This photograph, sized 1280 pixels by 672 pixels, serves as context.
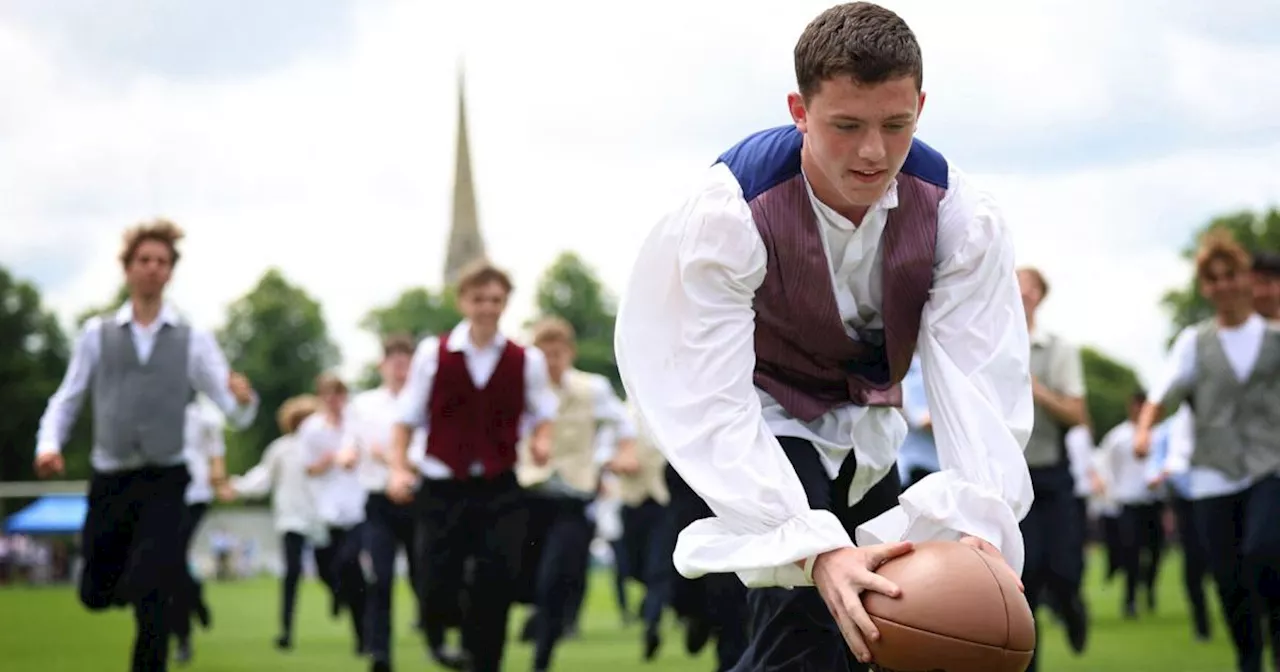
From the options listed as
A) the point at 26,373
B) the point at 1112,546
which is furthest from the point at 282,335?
the point at 1112,546

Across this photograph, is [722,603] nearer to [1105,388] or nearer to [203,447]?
[203,447]

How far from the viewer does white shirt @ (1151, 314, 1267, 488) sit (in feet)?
31.3

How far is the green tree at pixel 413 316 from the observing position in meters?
89.8

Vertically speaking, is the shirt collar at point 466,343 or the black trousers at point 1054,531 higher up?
the shirt collar at point 466,343

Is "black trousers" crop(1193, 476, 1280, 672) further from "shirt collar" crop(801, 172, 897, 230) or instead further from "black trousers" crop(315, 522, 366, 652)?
"black trousers" crop(315, 522, 366, 652)

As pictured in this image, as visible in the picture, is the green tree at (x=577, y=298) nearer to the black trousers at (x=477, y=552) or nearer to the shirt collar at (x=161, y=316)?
the black trousers at (x=477, y=552)

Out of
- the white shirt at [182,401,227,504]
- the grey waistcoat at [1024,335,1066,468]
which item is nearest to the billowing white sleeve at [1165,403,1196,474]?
the grey waistcoat at [1024,335,1066,468]

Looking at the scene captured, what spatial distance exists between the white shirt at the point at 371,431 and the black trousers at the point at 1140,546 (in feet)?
29.6

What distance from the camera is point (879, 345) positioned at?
15.9ft

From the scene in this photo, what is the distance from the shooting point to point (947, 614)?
3953 millimetres

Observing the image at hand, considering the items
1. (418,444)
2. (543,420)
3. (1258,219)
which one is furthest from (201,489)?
(1258,219)

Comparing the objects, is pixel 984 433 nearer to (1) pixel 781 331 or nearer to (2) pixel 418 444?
(1) pixel 781 331

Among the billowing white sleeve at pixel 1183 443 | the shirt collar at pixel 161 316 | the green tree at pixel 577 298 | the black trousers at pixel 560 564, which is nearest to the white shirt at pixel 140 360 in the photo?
the shirt collar at pixel 161 316

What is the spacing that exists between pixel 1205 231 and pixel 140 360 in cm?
5803
